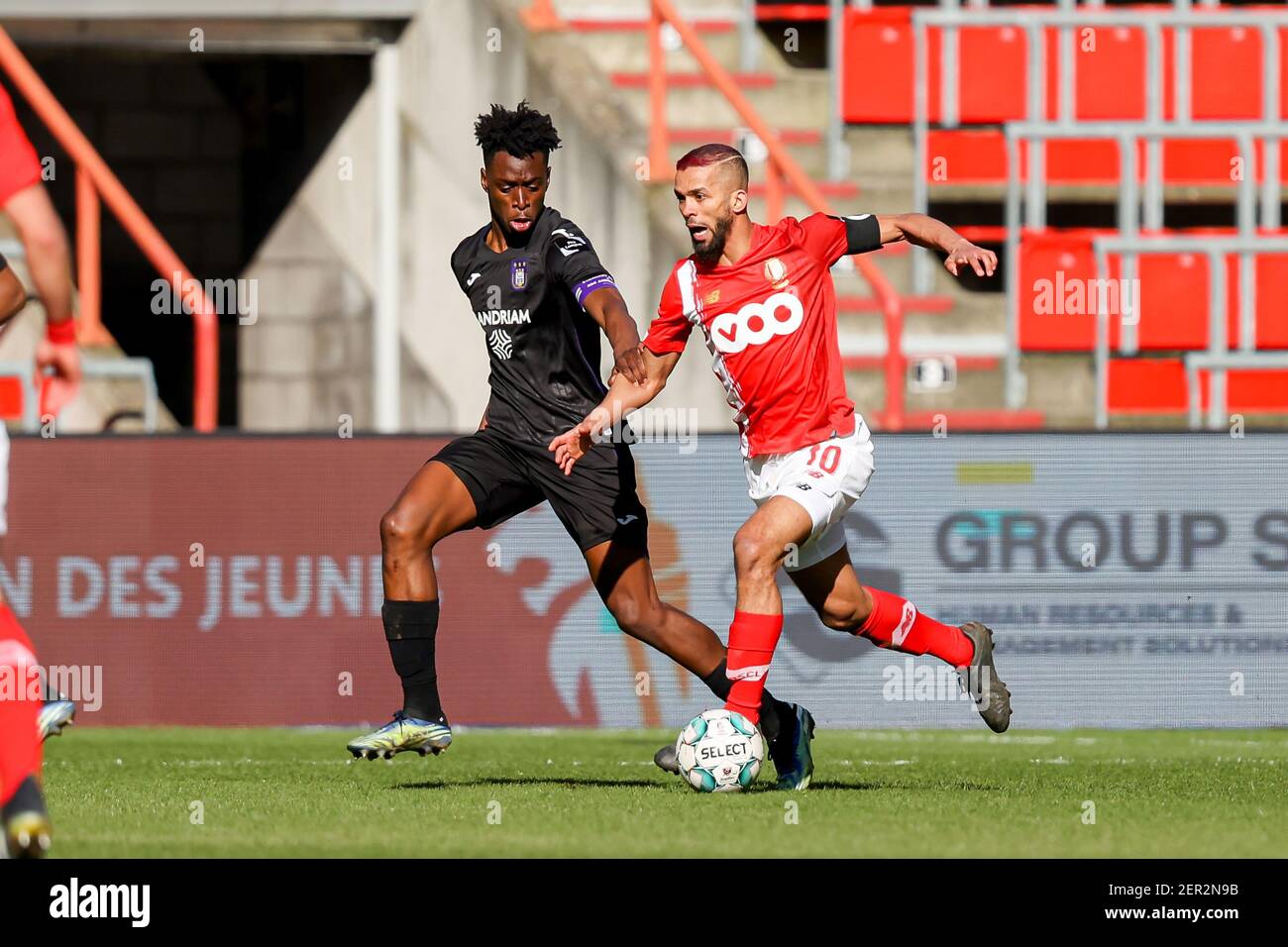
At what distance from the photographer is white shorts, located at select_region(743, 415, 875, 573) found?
297 inches

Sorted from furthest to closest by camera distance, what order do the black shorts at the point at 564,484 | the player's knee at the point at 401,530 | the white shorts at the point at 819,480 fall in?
the black shorts at the point at 564,484
the player's knee at the point at 401,530
the white shorts at the point at 819,480

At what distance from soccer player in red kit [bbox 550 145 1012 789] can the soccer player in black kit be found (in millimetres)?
355

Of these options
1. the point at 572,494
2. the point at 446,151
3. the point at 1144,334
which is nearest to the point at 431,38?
the point at 446,151

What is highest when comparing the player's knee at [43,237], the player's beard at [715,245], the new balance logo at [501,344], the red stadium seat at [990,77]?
the red stadium seat at [990,77]

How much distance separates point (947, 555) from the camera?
11125 mm

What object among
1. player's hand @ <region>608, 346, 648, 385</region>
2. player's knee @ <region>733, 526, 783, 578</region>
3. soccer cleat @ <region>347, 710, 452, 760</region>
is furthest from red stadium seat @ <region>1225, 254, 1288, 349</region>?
soccer cleat @ <region>347, 710, 452, 760</region>

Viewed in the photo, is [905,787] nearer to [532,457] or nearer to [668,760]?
[668,760]

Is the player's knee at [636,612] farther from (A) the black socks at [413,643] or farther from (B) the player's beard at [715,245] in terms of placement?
(B) the player's beard at [715,245]

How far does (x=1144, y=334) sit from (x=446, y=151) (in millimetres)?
4799

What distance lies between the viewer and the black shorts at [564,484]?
810 cm

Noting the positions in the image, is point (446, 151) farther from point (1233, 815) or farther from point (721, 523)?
point (1233, 815)

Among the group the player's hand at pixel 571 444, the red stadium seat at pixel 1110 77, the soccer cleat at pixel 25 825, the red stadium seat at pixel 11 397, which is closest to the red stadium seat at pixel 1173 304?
the red stadium seat at pixel 1110 77

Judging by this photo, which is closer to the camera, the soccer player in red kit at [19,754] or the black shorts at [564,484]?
the soccer player in red kit at [19,754]

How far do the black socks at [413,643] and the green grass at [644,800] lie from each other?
37cm
